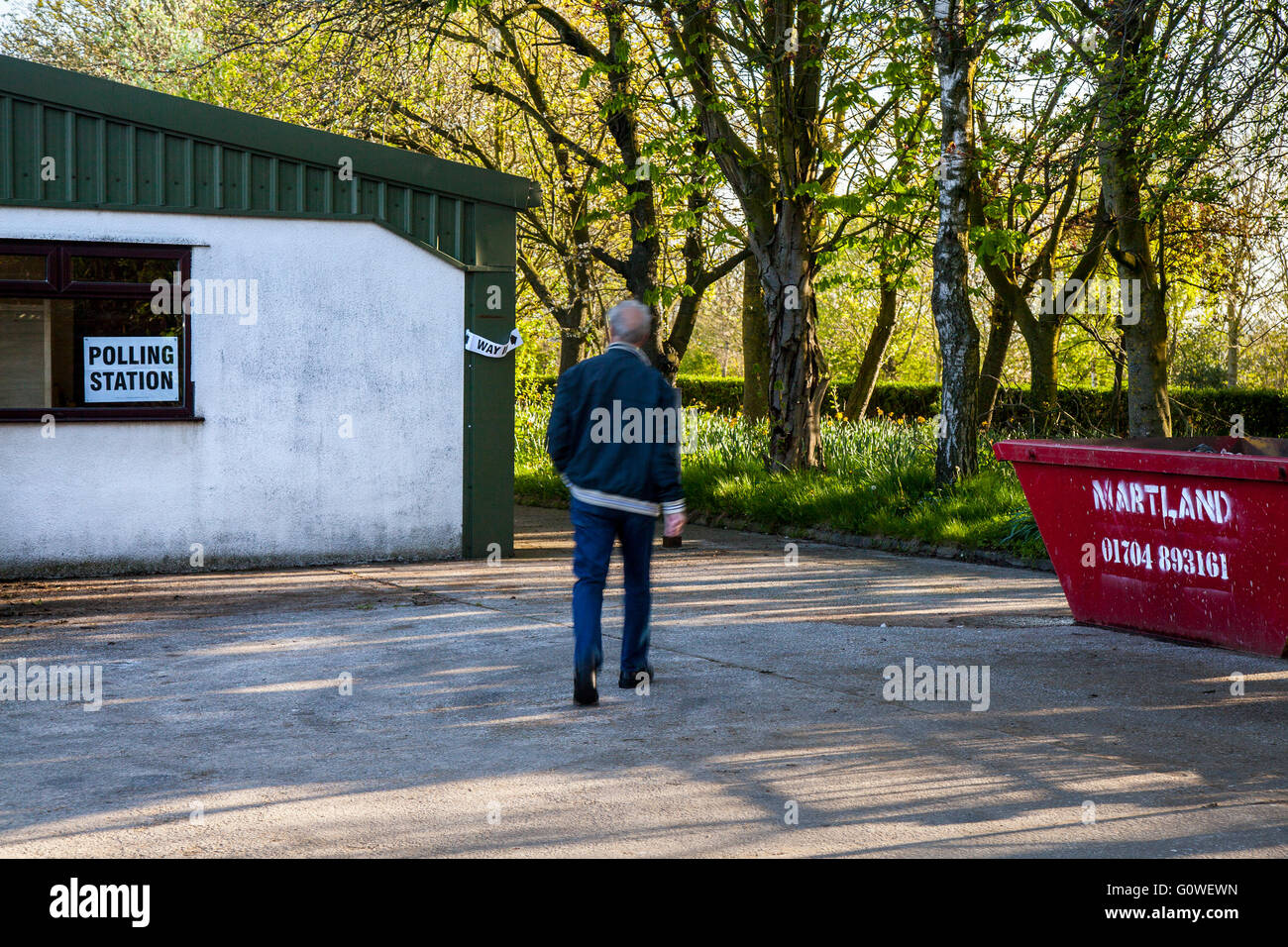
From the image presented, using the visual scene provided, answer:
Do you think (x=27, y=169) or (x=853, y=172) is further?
(x=853, y=172)

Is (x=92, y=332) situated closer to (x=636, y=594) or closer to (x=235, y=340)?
(x=235, y=340)

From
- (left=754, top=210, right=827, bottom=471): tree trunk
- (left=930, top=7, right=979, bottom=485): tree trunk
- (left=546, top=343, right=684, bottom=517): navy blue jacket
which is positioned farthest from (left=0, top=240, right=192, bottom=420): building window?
(left=930, top=7, right=979, bottom=485): tree trunk

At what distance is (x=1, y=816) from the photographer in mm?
4520

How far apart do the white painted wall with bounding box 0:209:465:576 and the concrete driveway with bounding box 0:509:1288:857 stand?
51.2 inches

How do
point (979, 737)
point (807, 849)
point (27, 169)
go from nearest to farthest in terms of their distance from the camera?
point (807, 849) → point (979, 737) → point (27, 169)

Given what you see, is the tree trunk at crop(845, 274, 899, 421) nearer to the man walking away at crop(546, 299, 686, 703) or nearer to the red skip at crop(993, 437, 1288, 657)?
the red skip at crop(993, 437, 1288, 657)

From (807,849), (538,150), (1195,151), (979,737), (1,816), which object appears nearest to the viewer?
(807,849)

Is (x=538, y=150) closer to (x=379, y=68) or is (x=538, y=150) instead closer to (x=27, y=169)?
(x=379, y=68)

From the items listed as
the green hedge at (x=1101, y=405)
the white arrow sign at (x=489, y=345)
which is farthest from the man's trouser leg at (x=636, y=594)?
the green hedge at (x=1101, y=405)

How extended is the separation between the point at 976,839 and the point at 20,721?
445 cm

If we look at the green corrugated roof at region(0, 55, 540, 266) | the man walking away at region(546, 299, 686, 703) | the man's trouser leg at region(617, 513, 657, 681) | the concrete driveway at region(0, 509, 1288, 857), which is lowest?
the concrete driveway at region(0, 509, 1288, 857)

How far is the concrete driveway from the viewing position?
4.39 meters
